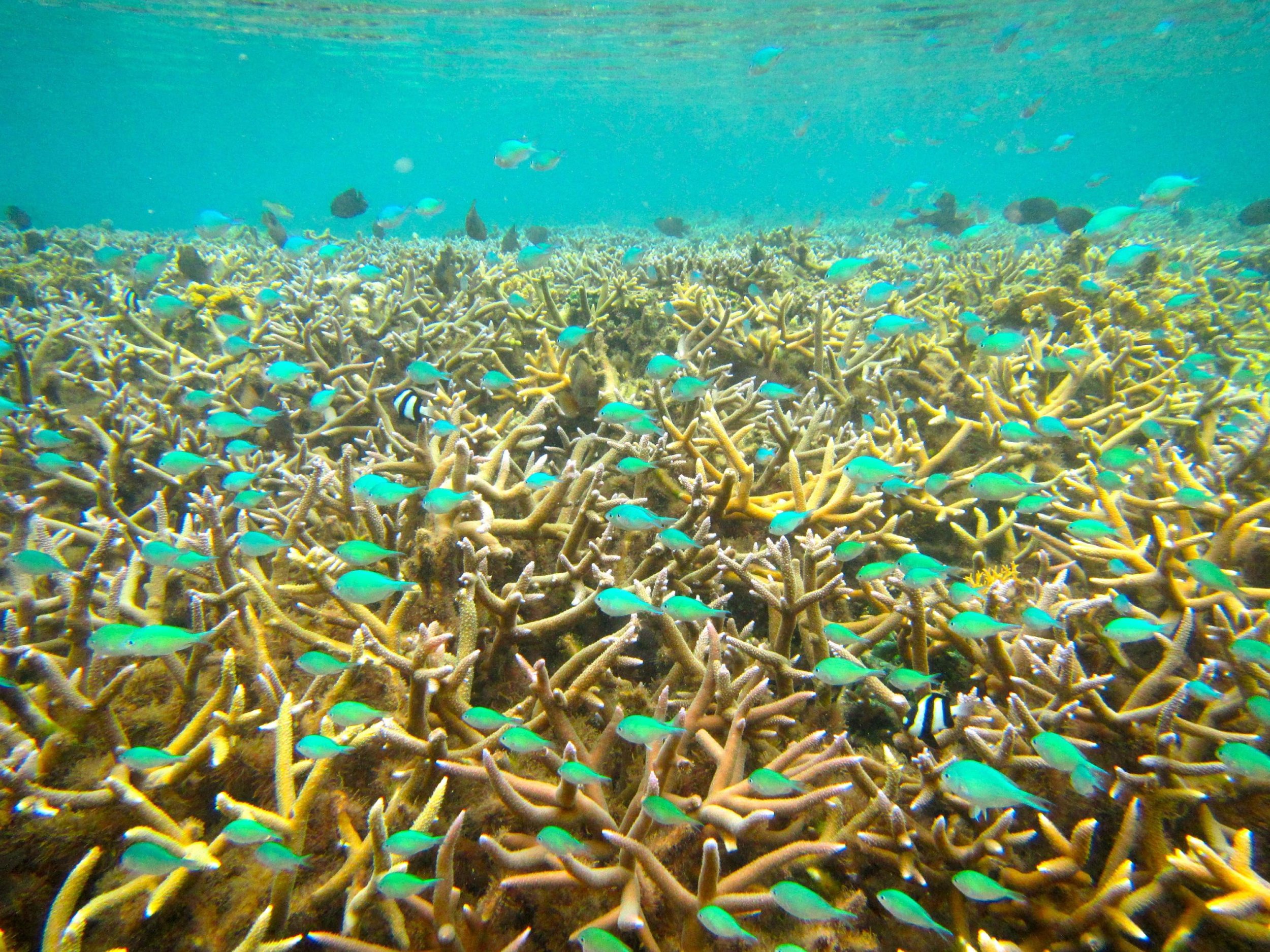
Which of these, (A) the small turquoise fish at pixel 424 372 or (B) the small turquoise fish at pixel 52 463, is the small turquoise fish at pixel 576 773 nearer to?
(A) the small turquoise fish at pixel 424 372

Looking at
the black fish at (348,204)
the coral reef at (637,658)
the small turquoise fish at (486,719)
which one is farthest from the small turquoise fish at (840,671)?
the black fish at (348,204)

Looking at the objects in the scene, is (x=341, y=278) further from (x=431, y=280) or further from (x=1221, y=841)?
(x=1221, y=841)

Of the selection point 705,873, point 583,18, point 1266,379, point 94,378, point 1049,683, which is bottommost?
point 705,873

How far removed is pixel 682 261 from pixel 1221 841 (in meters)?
8.29

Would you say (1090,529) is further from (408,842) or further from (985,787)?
(408,842)

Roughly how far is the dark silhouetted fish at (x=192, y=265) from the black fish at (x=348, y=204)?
6.49 feet

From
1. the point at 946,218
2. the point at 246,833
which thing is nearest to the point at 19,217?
the point at 246,833

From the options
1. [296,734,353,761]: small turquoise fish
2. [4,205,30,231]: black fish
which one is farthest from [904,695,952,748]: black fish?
[4,205,30,231]: black fish

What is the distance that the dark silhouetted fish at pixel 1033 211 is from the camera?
9.95 meters

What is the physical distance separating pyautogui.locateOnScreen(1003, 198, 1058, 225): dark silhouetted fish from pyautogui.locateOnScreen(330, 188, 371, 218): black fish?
37.5 feet

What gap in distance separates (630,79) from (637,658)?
48165 millimetres

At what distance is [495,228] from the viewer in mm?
20625

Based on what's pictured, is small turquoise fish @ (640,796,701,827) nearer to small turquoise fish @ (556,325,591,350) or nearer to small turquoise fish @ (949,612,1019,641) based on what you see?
small turquoise fish @ (949,612,1019,641)

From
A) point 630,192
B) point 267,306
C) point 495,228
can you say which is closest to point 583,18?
point 495,228
